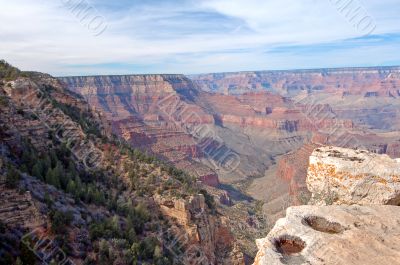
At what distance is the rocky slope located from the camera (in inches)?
335

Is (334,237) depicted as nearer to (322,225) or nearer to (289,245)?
(322,225)

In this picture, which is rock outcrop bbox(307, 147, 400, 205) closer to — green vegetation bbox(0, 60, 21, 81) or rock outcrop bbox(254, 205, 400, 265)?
rock outcrop bbox(254, 205, 400, 265)

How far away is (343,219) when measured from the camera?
392 inches

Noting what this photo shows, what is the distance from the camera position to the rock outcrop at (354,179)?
1217cm

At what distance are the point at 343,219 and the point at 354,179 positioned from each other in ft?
9.65

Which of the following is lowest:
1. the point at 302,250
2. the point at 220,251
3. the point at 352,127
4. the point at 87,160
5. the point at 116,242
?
the point at 352,127

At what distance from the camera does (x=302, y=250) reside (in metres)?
8.80

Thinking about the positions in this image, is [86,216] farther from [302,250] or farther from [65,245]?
[302,250]

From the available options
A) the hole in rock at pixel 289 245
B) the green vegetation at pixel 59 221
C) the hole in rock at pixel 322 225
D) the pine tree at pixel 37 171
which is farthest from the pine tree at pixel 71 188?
the hole in rock at pixel 289 245

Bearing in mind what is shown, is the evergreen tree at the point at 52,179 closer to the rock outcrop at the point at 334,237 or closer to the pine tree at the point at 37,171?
the pine tree at the point at 37,171

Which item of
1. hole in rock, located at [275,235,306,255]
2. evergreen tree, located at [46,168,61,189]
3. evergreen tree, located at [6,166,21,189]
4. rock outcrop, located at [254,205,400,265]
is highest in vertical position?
rock outcrop, located at [254,205,400,265]

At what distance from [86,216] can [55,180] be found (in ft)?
10.1

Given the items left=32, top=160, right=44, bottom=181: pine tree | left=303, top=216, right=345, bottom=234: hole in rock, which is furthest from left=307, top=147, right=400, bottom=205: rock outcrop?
left=32, top=160, right=44, bottom=181: pine tree

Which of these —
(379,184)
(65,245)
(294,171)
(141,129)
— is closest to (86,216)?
(65,245)
